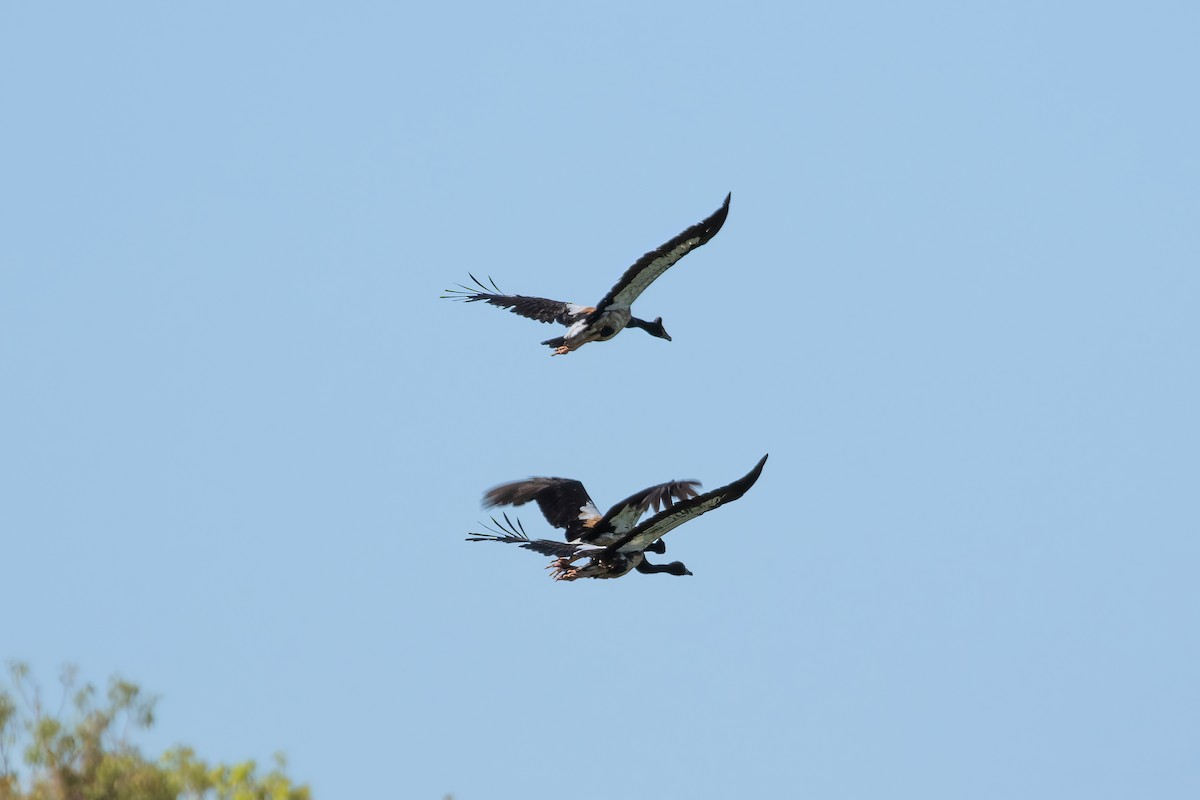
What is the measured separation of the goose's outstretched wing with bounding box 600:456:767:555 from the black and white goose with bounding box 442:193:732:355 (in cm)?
302

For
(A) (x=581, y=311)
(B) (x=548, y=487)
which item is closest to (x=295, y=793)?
(B) (x=548, y=487)

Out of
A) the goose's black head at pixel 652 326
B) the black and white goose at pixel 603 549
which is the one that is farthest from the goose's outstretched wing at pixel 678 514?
the goose's black head at pixel 652 326

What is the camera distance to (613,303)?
31359 mm

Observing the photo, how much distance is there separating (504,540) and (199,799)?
5339 millimetres

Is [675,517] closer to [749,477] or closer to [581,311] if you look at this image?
[749,477]

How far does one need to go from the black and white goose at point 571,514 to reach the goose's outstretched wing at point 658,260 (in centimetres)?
279

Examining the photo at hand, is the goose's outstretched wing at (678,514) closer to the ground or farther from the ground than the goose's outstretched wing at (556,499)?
closer to the ground

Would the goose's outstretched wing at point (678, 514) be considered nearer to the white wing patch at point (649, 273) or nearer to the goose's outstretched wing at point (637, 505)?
the goose's outstretched wing at point (637, 505)

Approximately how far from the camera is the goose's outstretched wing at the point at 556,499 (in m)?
32.1

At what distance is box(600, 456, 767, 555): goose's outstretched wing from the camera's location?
26334mm

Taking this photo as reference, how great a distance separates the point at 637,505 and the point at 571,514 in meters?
2.34

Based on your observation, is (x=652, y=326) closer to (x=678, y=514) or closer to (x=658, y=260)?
(x=658, y=260)

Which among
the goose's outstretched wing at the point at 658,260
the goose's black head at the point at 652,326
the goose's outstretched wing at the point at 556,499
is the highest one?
the goose's black head at the point at 652,326

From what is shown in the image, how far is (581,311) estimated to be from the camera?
105 ft
